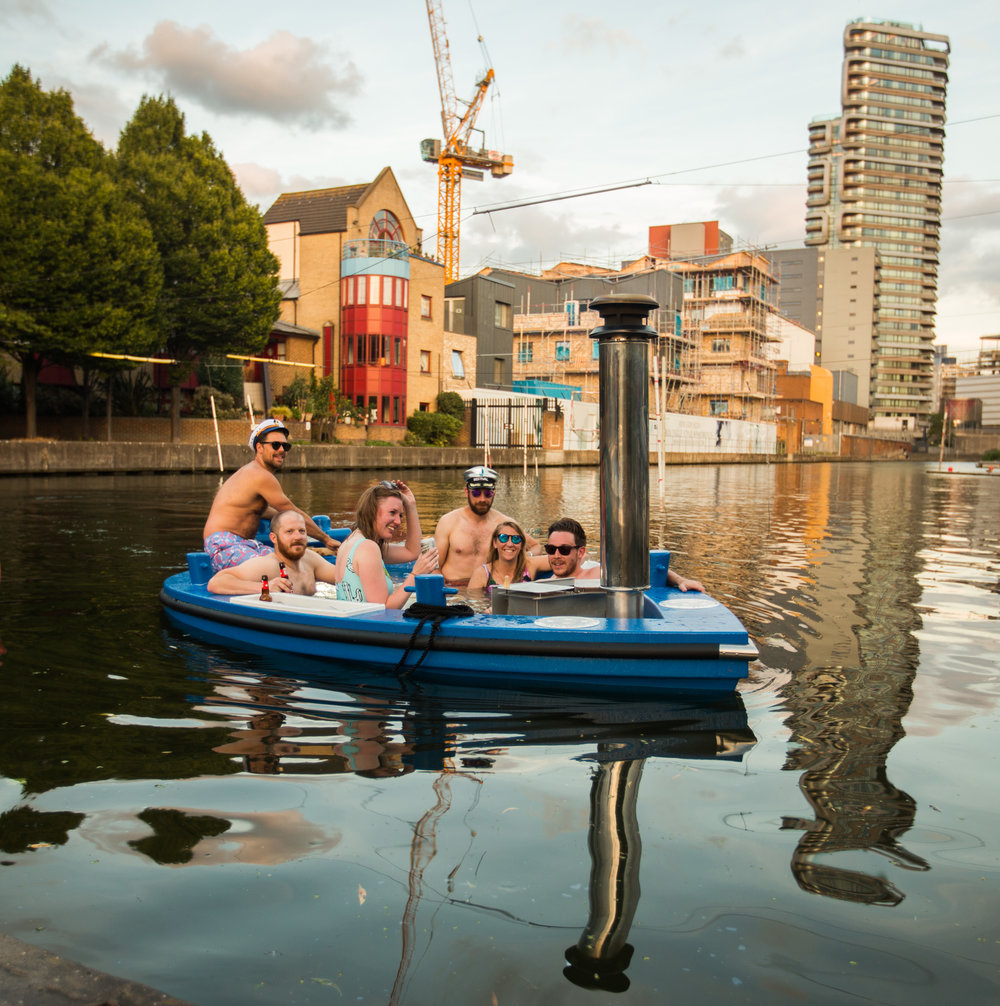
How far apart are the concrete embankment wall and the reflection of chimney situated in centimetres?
2440

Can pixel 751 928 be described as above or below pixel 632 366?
below

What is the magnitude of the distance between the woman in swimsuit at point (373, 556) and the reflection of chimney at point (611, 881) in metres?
2.63

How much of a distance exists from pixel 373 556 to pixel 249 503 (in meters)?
1.58

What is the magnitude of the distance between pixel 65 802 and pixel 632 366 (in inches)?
153

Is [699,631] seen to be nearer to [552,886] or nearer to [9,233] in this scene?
[552,886]

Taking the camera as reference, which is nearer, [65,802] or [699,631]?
[65,802]

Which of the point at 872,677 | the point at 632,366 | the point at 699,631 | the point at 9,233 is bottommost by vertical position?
the point at 872,677

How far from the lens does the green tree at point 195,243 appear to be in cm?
3344

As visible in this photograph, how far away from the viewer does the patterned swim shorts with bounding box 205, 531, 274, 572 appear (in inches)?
303

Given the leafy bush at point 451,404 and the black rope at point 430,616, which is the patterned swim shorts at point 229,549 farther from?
the leafy bush at point 451,404

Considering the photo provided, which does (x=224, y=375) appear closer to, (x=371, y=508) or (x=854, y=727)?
(x=371, y=508)

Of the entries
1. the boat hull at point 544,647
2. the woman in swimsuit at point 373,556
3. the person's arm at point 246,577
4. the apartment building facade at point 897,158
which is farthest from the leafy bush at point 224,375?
the apartment building facade at point 897,158

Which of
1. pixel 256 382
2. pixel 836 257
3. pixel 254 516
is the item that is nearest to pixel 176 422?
pixel 256 382

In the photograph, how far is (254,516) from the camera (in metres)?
7.90
